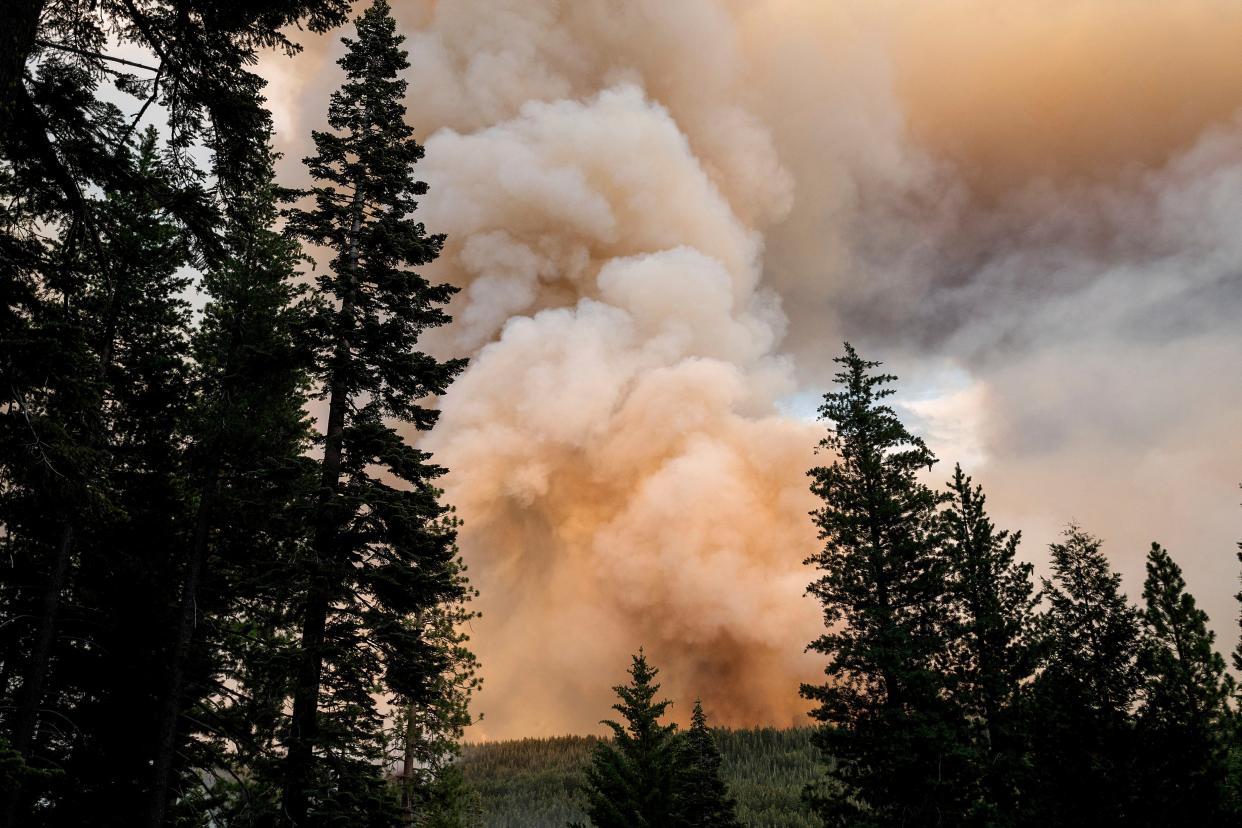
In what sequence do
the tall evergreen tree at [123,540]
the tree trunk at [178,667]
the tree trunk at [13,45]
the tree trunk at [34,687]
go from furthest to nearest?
the tall evergreen tree at [123,540]
the tree trunk at [178,667]
the tree trunk at [34,687]
the tree trunk at [13,45]

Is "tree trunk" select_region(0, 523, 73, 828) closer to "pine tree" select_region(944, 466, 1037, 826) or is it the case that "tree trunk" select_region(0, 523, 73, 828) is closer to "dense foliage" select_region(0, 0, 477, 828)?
"dense foliage" select_region(0, 0, 477, 828)

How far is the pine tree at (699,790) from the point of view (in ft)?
91.9

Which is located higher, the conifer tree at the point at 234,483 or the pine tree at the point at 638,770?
the conifer tree at the point at 234,483

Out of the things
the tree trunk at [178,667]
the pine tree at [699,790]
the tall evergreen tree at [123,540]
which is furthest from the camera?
the pine tree at [699,790]

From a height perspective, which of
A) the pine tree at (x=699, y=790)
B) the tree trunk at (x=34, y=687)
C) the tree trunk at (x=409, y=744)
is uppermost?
the tree trunk at (x=34, y=687)

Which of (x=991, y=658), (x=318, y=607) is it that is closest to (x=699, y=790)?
(x=991, y=658)

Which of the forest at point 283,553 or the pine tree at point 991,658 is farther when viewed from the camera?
the pine tree at point 991,658

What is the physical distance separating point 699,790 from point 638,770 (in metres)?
6.00

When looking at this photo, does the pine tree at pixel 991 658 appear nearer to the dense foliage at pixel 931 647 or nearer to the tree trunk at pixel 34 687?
the dense foliage at pixel 931 647

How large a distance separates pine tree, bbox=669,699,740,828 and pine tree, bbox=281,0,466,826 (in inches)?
715

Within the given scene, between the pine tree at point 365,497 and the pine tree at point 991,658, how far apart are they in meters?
17.5

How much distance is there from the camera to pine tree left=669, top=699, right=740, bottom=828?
28.0 metres

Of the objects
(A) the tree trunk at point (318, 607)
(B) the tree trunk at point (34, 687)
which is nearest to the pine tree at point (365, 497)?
(A) the tree trunk at point (318, 607)

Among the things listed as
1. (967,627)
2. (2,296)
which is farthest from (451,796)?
(2,296)
